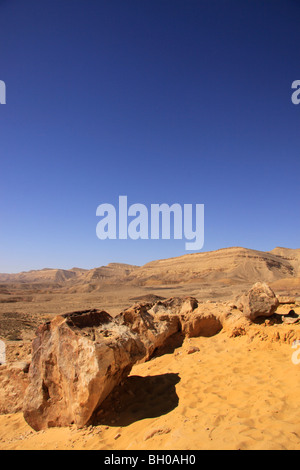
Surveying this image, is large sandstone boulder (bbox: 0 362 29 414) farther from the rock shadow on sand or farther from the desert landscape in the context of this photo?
the rock shadow on sand

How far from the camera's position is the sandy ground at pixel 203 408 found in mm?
3154

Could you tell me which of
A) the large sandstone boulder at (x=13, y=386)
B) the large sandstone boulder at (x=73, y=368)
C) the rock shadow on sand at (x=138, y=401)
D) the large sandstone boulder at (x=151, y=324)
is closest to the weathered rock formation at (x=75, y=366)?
the large sandstone boulder at (x=73, y=368)

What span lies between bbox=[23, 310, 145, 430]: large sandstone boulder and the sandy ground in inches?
10.3

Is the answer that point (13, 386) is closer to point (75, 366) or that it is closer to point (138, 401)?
point (75, 366)

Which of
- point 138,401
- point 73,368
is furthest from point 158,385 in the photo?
point 73,368

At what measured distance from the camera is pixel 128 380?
5.38 m

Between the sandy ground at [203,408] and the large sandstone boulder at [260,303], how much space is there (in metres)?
0.39

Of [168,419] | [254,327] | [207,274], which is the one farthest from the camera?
[207,274]

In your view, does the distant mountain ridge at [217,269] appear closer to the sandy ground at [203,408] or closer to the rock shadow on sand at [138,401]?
the sandy ground at [203,408]

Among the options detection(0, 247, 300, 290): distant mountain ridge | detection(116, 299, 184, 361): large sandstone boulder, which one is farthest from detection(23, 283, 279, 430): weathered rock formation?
detection(0, 247, 300, 290): distant mountain ridge

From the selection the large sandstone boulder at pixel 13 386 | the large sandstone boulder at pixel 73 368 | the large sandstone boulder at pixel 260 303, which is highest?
the large sandstone boulder at pixel 260 303

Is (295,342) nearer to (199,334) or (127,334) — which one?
(199,334)
